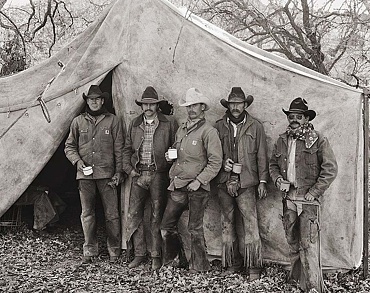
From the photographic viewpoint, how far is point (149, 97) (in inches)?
217

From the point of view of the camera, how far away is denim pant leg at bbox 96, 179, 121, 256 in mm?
5777

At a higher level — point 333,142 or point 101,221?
point 333,142

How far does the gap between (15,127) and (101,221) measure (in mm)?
1926

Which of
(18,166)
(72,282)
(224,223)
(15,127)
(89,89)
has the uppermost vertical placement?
(89,89)

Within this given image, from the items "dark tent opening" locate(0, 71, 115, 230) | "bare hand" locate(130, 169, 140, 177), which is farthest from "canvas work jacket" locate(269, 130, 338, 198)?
"dark tent opening" locate(0, 71, 115, 230)

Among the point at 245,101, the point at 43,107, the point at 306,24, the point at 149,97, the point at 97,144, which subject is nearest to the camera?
the point at 245,101

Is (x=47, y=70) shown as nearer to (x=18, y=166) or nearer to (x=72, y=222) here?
(x=18, y=166)

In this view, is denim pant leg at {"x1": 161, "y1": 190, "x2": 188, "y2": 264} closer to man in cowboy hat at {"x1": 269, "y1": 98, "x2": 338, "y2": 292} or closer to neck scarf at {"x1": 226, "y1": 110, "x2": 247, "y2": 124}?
neck scarf at {"x1": 226, "y1": 110, "x2": 247, "y2": 124}

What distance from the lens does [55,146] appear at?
6180 mm

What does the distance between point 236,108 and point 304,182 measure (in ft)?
3.32

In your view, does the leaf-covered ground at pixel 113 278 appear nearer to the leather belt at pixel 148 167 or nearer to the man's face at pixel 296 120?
the leather belt at pixel 148 167

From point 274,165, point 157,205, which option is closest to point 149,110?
point 157,205

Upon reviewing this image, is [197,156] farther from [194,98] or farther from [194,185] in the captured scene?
[194,98]

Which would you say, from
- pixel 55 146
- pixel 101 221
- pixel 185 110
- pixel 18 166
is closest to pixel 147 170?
pixel 185 110
